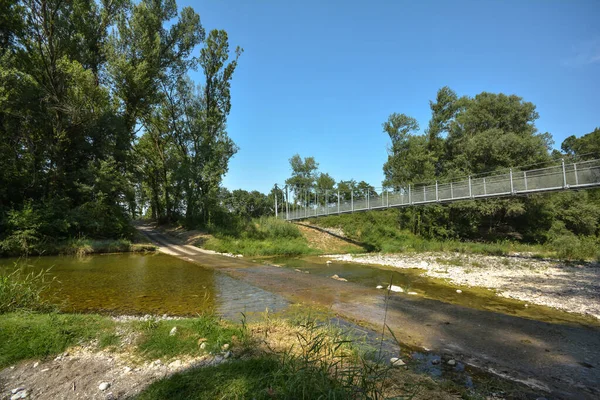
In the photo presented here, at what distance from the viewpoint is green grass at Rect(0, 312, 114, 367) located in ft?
12.0

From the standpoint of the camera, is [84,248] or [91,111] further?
[91,111]

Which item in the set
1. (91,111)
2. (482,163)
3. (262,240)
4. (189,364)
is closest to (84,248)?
(91,111)

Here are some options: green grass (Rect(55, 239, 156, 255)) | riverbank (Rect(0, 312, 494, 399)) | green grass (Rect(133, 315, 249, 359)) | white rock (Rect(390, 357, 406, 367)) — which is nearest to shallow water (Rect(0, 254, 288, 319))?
green grass (Rect(133, 315, 249, 359))

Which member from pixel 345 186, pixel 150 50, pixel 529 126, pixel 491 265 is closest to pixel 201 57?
pixel 150 50

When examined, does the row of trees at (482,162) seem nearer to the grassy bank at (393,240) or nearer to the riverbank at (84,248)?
the grassy bank at (393,240)

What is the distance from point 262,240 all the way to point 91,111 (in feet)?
50.3

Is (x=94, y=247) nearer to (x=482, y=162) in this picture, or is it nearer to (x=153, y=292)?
(x=153, y=292)

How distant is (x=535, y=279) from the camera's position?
10617 mm

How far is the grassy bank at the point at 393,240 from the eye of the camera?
20703 mm

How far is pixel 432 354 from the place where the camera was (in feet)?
14.6

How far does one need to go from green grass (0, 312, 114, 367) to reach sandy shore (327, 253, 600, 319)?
Result: 1014cm

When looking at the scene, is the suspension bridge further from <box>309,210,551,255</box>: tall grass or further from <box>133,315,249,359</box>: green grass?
<box>133,315,249,359</box>: green grass

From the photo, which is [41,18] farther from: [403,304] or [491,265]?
[491,265]

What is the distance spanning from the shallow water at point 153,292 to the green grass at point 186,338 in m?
1.71
